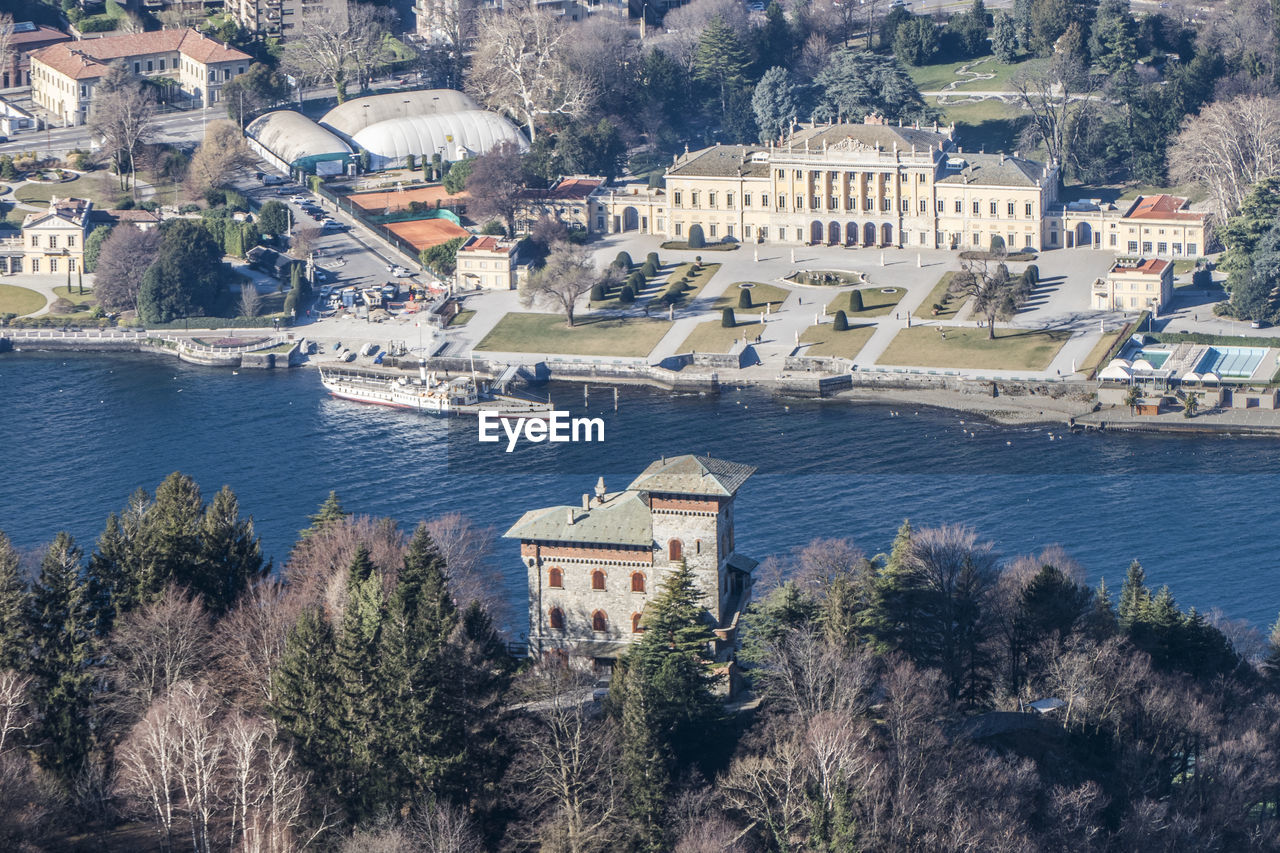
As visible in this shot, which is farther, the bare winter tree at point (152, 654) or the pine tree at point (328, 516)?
the pine tree at point (328, 516)

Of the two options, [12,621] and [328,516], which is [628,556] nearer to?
[328,516]

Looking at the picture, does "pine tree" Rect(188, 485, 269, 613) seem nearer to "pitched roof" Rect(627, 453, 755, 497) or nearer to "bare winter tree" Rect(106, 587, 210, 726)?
"bare winter tree" Rect(106, 587, 210, 726)

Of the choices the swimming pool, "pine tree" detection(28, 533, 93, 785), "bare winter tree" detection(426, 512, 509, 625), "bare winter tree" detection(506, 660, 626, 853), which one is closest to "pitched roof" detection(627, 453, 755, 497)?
"bare winter tree" detection(426, 512, 509, 625)

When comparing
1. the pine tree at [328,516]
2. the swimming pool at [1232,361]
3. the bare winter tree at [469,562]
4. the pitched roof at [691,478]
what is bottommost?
the bare winter tree at [469,562]

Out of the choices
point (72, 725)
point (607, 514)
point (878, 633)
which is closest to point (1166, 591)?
point (878, 633)

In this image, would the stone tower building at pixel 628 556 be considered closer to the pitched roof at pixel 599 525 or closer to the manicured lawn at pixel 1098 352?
the pitched roof at pixel 599 525

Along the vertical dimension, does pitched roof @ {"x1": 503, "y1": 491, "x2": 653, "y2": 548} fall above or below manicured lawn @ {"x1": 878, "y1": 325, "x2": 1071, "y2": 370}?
below

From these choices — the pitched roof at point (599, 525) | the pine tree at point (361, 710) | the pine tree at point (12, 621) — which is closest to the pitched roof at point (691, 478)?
the pitched roof at point (599, 525)
